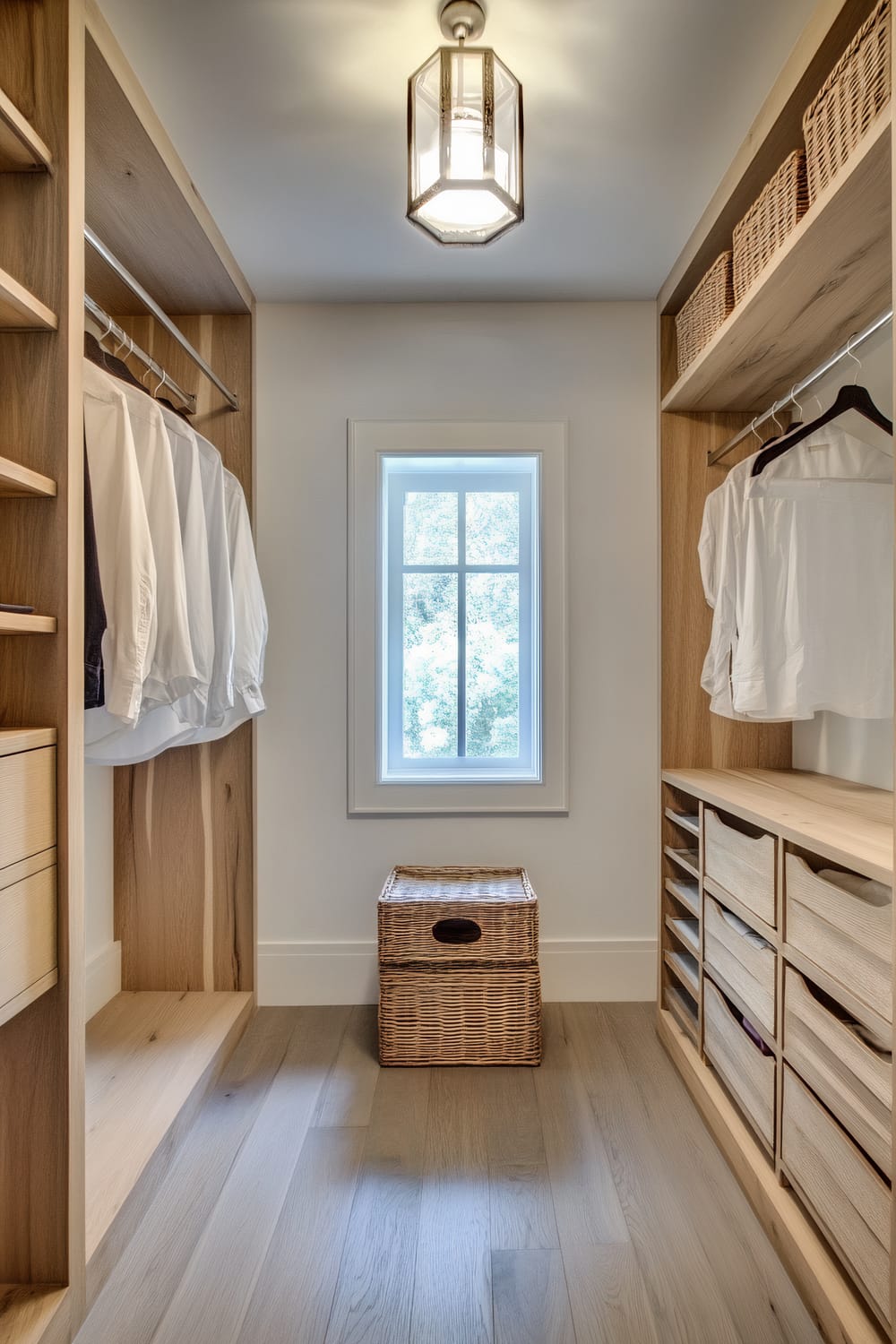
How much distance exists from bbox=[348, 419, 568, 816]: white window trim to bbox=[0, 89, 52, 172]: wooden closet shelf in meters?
1.45

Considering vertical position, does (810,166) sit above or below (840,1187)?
above

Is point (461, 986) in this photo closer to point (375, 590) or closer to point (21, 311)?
point (375, 590)

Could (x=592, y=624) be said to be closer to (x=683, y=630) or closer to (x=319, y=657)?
(x=683, y=630)

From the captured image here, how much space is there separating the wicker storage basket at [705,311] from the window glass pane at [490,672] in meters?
0.95

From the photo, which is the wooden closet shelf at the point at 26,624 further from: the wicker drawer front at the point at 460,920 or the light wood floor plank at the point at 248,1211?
the wicker drawer front at the point at 460,920

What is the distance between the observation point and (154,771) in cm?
266

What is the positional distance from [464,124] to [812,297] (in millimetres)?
859

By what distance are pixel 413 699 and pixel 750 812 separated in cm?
142

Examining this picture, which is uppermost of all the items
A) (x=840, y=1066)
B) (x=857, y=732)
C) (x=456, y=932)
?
(x=857, y=732)

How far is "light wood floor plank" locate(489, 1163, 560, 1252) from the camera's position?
1.61 meters

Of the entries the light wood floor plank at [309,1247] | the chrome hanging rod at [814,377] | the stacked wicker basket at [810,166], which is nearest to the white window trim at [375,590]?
the chrome hanging rod at [814,377]

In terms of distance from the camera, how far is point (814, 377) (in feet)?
6.09

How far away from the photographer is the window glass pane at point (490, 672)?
296cm

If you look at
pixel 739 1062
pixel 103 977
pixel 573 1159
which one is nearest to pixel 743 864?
pixel 739 1062
